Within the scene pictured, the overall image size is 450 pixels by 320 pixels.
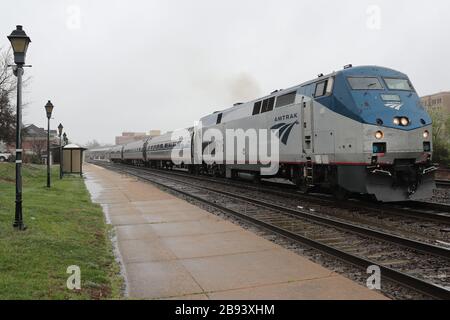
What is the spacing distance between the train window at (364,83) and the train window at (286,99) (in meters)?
3.04

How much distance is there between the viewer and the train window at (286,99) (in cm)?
1403

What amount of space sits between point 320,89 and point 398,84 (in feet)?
7.07

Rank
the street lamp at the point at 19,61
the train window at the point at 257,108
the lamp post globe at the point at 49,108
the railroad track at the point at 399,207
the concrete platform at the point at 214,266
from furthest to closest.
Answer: the lamp post globe at the point at 49,108 < the train window at the point at 257,108 < the railroad track at the point at 399,207 < the street lamp at the point at 19,61 < the concrete platform at the point at 214,266

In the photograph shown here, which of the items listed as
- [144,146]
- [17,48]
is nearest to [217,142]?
[17,48]

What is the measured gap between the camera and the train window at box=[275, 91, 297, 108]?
46.0ft

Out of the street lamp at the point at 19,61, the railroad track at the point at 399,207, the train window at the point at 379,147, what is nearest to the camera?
the street lamp at the point at 19,61

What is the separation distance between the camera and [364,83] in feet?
36.1

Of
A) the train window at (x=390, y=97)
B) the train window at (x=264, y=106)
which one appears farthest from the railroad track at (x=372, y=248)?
the train window at (x=264, y=106)

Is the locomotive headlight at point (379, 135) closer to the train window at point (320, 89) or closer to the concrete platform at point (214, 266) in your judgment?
the train window at point (320, 89)

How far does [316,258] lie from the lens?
6.68 m

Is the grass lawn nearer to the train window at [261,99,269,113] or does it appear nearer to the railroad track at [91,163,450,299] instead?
the railroad track at [91,163,450,299]

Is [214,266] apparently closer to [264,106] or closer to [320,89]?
[320,89]
